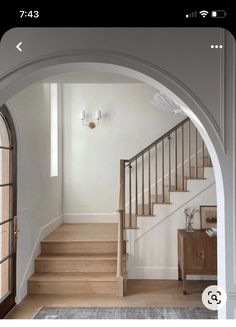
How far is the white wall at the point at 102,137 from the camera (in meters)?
5.80

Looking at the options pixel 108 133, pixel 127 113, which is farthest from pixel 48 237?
pixel 127 113

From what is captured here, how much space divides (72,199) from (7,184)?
2528 millimetres

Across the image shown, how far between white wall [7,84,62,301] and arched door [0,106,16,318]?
113 millimetres

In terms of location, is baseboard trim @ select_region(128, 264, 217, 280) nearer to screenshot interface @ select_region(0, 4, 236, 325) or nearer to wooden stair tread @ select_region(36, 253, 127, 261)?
screenshot interface @ select_region(0, 4, 236, 325)

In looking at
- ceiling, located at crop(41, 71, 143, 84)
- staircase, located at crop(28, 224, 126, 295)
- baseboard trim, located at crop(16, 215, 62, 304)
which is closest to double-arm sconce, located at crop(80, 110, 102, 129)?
baseboard trim, located at crop(16, 215, 62, 304)

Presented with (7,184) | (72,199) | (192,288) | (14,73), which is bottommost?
(192,288)

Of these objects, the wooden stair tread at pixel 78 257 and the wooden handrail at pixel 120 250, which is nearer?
the wooden handrail at pixel 120 250

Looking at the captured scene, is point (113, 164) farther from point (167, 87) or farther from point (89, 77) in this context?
point (167, 87)

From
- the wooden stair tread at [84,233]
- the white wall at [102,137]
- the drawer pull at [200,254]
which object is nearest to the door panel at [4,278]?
the wooden stair tread at [84,233]

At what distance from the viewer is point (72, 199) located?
5.91 metres
